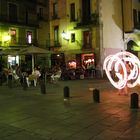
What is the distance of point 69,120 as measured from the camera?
31.7ft

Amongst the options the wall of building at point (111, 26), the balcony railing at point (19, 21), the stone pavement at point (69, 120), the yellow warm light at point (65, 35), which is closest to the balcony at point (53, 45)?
the yellow warm light at point (65, 35)

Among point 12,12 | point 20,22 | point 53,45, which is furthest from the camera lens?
point 20,22

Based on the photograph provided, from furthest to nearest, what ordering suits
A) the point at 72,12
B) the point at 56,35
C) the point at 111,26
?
the point at 56,35
the point at 72,12
the point at 111,26

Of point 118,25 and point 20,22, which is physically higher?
point 20,22

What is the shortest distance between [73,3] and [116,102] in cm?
2550

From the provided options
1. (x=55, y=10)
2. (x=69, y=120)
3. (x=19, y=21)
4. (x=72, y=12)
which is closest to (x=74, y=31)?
(x=72, y=12)

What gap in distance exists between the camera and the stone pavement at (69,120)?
7969 millimetres

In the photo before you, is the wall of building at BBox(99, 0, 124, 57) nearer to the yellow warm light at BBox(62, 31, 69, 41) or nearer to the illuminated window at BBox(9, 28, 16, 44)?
the yellow warm light at BBox(62, 31, 69, 41)

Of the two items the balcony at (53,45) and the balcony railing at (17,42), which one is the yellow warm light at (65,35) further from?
the balcony railing at (17,42)

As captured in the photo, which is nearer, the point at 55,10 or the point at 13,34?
the point at 55,10

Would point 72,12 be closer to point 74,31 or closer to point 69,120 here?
point 74,31

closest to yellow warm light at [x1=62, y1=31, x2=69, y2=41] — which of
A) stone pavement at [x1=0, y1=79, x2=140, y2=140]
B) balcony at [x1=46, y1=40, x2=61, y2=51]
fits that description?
balcony at [x1=46, y1=40, x2=61, y2=51]

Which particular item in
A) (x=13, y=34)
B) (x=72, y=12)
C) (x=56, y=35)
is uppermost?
(x=72, y=12)

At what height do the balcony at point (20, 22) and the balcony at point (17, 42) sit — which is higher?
the balcony at point (20, 22)
